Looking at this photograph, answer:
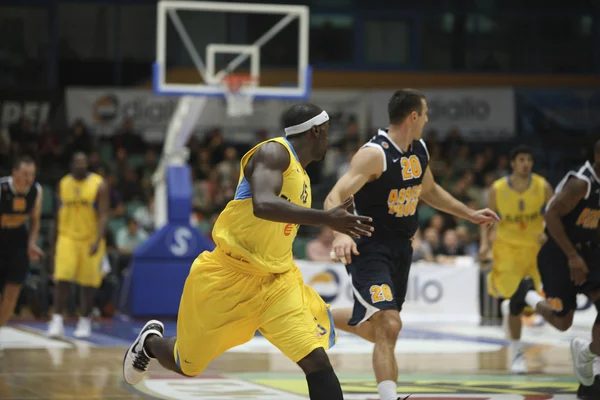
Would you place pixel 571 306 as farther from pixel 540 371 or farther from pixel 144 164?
pixel 144 164

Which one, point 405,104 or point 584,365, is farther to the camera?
point 584,365

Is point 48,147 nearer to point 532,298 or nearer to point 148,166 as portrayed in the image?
point 148,166

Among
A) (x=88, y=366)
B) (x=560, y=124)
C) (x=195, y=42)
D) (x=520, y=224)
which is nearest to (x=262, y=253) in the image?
(x=88, y=366)

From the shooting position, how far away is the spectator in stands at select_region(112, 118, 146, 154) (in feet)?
67.0

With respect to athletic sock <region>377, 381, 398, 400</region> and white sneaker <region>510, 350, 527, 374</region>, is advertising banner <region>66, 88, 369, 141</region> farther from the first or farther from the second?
athletic sock <region>377, 381, 398, 400</region>

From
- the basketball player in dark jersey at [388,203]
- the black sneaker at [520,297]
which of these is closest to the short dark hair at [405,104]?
the basketball player in dark jersey at [388,203]

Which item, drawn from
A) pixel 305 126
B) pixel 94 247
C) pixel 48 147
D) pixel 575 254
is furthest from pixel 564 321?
pixel 48 147

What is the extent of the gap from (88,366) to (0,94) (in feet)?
43.0

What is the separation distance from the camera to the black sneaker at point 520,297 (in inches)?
377

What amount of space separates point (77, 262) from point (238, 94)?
14.0 ft

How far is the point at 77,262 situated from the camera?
12617 mm

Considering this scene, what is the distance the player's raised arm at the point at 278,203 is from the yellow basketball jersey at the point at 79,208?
7.52 m

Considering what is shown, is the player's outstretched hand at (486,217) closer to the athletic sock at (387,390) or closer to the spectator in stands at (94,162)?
the athletic sock at (387,390)

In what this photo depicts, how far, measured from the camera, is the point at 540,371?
30.7 feet
